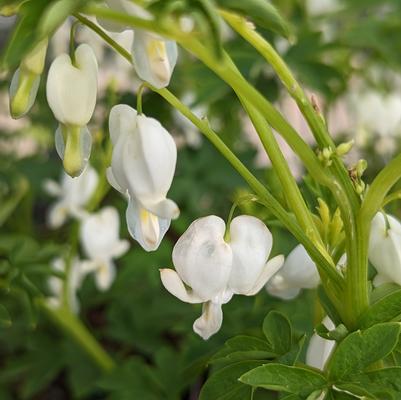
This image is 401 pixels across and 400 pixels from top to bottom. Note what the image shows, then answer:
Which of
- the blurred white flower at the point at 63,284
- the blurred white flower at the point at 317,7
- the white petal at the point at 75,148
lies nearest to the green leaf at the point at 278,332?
the white petal at the point at 75,148

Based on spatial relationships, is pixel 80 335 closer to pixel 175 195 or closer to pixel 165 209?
pixel 175 195

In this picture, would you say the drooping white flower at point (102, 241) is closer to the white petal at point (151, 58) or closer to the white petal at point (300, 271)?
the white petal at point (300, 271)

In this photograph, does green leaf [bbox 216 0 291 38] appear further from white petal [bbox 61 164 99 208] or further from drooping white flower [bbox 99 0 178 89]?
white petal [bbox 61 164 99 208]

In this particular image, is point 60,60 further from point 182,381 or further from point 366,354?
point 182,381

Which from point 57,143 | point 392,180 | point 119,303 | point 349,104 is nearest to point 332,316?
point 392,180

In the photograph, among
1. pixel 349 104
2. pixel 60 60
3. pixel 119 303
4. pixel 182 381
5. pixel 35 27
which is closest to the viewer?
pixel 35 27
